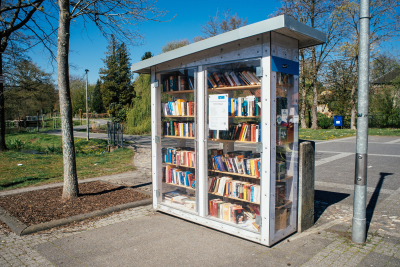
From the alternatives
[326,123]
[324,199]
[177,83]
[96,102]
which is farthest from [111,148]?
[96,102]

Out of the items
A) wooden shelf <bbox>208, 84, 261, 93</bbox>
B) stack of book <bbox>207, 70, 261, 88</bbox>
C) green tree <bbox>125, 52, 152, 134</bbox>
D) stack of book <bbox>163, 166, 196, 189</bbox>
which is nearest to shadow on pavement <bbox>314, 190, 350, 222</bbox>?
stack of book <bbox>163, 166, 196, 189</bbox>

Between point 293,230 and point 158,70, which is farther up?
point 158,70

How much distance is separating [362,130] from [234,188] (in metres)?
2.07

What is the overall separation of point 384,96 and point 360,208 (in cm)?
3272

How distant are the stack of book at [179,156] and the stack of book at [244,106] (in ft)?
3.82

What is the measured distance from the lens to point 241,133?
456 centimetres

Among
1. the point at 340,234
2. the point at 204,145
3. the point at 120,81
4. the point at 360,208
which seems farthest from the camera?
the point at 120,81

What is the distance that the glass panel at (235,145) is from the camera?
4.39 m

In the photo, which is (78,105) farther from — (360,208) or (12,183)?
(360,208)

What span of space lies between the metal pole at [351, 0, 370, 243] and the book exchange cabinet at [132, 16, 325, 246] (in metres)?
0.56

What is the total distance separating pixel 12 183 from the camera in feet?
26.6

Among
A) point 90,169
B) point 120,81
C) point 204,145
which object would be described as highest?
point 120,81

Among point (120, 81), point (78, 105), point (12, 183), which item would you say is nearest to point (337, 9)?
point (12, 183)

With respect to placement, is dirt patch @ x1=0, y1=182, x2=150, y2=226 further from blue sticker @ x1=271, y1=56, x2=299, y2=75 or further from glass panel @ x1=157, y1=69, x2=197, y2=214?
blue sticker @ x1=271, y1=56, x2=299, y2=75
